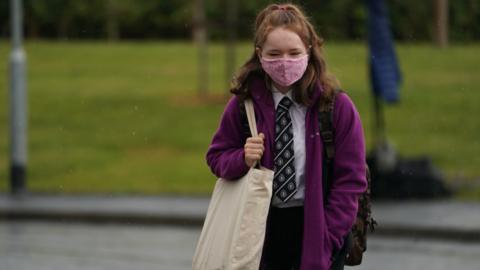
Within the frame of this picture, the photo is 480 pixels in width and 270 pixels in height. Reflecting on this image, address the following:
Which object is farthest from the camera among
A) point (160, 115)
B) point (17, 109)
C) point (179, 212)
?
point (160, 115)

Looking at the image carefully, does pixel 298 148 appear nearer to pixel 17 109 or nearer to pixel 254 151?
pixel 254 151

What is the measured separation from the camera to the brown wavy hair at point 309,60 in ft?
16.3

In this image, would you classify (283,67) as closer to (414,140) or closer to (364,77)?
(414,140)

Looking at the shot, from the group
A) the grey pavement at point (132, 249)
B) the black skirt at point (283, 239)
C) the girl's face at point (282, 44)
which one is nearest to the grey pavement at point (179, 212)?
the grey pavement at point (132, 249)

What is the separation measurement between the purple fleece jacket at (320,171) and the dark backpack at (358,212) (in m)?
0.02

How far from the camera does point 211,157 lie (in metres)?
5.13

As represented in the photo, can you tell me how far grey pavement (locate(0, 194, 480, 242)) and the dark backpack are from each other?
9244mm

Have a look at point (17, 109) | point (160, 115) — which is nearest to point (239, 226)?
point (17, 109)

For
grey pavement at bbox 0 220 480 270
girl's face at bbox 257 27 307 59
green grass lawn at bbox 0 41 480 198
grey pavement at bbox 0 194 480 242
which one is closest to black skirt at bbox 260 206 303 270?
girl's face at bbox 257 27 307 59

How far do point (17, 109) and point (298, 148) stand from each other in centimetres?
1452

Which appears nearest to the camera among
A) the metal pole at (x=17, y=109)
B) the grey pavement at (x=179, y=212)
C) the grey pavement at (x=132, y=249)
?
the grey pavement at (x=132, y=249)

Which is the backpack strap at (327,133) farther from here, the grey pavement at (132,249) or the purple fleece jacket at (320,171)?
the grey pavement at (132,249)

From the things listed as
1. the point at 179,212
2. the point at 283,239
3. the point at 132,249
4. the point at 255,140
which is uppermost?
the point at 255,140

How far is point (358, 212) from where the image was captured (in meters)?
5.13
